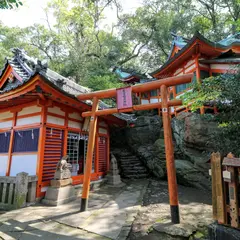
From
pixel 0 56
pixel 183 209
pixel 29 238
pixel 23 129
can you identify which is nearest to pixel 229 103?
pixel 183 209

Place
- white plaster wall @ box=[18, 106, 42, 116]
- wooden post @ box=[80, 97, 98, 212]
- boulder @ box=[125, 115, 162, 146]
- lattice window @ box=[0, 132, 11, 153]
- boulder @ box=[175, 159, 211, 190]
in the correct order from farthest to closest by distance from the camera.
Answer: boulder @ box=[125, 115, 162, 146] < boulder @ box=[175, 159, 211, 190] < lattice window @ box=[0, 132, 11, 153] < white plaster wall @ box=[18, 106, 42, 116] < wooden post @ box=[80, 97, 98, 212]

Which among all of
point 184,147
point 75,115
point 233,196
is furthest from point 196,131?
point 233,196

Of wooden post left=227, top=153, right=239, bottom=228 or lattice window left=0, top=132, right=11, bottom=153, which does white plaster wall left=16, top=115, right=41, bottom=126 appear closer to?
lattice window left=0, top=132, right=11, bottom=153

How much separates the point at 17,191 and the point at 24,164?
1368mm

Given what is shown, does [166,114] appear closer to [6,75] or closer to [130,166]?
[130,166]

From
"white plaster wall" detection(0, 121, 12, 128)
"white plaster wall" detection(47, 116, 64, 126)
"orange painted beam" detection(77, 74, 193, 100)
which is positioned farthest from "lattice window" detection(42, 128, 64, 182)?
"white plaster wall" detection(0, 121, 12, 128)

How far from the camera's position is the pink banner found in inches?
218

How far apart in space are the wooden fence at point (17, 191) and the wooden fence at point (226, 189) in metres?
5.51

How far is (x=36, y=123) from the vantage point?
7.04m

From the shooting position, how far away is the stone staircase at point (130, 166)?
11680mm

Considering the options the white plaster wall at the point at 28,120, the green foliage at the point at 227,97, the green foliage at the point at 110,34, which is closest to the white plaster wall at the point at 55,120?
the white plaster wall at the point at 28,120

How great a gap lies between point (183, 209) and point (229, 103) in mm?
3478

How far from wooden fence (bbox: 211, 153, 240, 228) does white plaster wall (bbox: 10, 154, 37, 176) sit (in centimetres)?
594

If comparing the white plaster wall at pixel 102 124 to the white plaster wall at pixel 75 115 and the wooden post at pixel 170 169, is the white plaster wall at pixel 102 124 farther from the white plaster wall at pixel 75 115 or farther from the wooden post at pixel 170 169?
the wooden post at pixel 170 169
